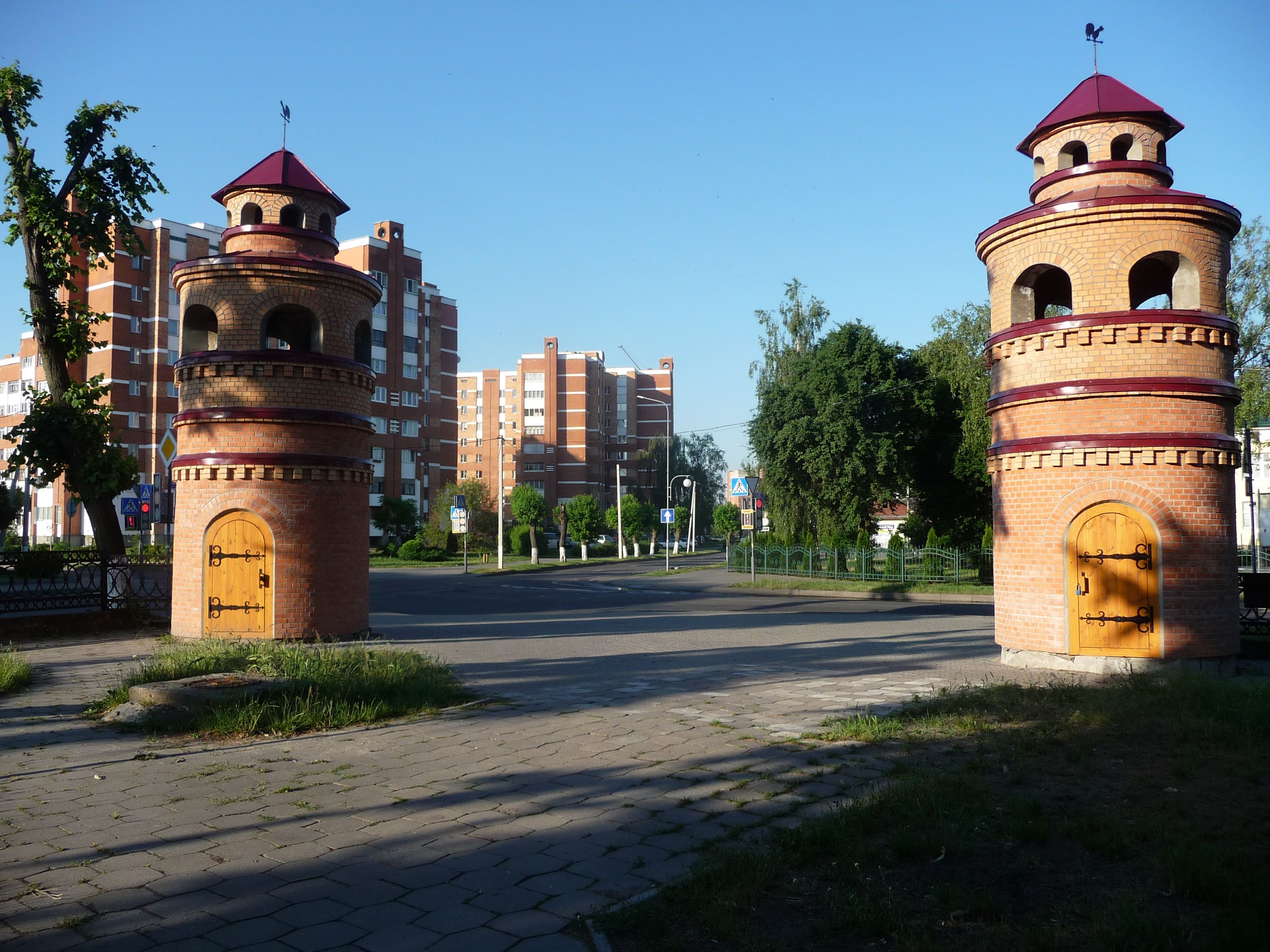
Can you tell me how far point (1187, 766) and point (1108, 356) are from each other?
659 centimetres

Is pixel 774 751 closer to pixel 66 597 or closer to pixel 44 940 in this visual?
pixel 44 940

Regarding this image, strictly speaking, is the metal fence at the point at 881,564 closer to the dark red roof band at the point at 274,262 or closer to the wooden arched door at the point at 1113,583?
the wooden arched door at the point at 1113,583

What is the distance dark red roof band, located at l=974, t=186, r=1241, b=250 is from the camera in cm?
1130

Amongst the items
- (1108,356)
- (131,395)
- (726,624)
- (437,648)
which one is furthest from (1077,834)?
(131,395)

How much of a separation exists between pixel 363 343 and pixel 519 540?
4641cm

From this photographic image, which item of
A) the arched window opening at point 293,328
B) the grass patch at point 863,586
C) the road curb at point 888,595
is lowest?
the road curb at point 888,595

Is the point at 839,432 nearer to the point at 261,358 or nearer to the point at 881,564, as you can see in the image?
the point at 881,564

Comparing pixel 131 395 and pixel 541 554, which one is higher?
pixel 131 395

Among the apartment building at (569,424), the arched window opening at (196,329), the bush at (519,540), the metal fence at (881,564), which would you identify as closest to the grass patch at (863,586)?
the metal fence at (881,564)

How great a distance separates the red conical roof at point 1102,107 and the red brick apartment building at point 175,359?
1938 inches

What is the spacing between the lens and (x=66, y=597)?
1638 cm

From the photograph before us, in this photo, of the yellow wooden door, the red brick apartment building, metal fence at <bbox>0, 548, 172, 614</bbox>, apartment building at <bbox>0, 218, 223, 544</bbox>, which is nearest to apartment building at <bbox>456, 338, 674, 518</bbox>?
the red brick apartment building

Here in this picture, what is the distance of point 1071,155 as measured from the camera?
1256 cm

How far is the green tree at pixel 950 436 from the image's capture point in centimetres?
3250
